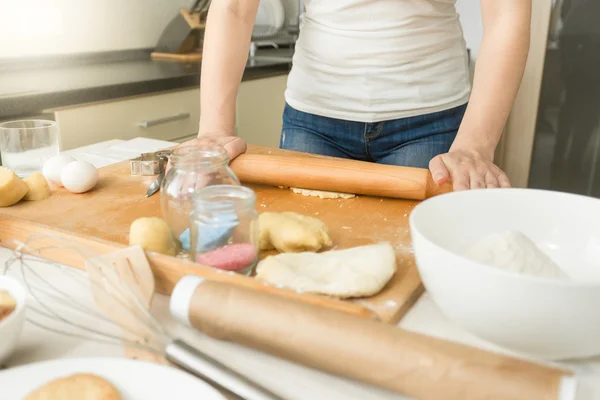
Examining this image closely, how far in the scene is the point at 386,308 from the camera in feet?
1.68

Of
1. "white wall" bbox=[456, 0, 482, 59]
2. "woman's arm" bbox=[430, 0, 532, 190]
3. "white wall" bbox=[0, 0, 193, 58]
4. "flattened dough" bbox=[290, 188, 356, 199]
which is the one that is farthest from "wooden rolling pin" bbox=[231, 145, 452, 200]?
"white wall" bbox=[456, 0, 482, 59]

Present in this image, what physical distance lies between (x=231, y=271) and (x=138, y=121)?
117cm

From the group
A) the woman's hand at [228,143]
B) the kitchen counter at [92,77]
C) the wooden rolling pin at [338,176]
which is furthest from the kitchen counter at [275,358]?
the kitchen counter at [92,77]

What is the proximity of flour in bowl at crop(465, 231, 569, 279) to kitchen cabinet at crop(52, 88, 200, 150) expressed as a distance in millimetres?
1217

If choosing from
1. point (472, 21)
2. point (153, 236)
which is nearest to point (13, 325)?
point (153, 236)

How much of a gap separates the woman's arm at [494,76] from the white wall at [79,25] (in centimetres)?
152

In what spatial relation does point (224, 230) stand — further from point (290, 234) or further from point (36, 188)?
point (36, 188)

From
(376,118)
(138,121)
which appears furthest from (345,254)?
(138,121)

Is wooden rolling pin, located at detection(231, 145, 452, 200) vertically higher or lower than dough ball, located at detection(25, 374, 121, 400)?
higher

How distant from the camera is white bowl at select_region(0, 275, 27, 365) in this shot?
411 mm

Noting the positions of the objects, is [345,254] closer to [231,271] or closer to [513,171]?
[231,271]

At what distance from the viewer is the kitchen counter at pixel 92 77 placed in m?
1.36

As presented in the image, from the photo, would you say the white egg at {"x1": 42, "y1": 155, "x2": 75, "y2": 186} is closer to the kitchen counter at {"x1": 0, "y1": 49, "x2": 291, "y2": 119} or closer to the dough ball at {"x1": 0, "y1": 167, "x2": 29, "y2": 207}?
the dough ball at {"x1": 0, "y1": 167, "x2": 29, "y2": 207}

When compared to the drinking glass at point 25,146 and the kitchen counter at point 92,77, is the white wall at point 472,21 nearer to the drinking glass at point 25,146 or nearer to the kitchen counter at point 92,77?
the kitchen counter at point 92,77
